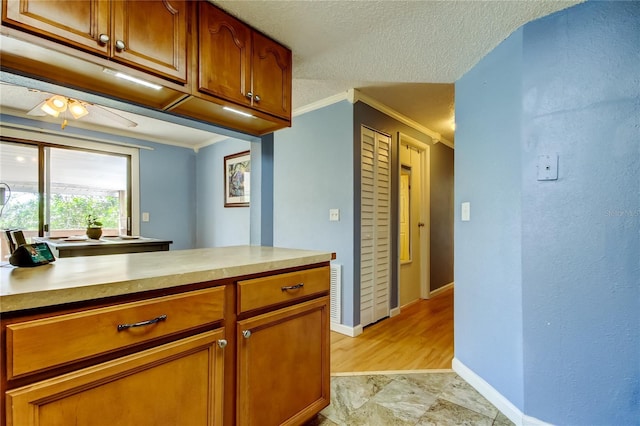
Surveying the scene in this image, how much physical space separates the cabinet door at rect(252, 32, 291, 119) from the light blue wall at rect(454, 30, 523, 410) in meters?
1.23

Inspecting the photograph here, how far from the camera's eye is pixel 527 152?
1.56 meters

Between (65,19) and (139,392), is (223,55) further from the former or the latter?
(139,392)

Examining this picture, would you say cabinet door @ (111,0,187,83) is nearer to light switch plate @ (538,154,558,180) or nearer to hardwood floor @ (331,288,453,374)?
light switch plate @ (538,154,558,180)

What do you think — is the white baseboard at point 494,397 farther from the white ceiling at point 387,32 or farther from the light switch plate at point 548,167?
the white ceiling at point 387,32

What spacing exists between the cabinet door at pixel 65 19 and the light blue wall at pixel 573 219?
1.95 meters

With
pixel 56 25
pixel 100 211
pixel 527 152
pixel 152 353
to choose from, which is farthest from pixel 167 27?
pixel 100 211

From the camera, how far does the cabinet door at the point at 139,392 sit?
735mm

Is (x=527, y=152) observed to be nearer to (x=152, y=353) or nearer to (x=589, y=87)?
(x=589, y=87)

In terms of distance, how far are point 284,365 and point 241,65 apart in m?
1.48

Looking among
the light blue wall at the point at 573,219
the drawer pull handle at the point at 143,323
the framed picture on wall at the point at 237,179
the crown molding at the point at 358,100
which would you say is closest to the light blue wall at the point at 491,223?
the light blue wall at the point at 573,219

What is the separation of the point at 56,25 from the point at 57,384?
1126 mm

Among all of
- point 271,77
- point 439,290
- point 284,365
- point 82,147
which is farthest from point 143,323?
point 439,290

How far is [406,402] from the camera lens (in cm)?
176

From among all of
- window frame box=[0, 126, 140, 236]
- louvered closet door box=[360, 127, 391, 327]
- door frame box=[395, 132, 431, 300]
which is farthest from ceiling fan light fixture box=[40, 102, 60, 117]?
door frame box=[395, 132, 431, 300]
